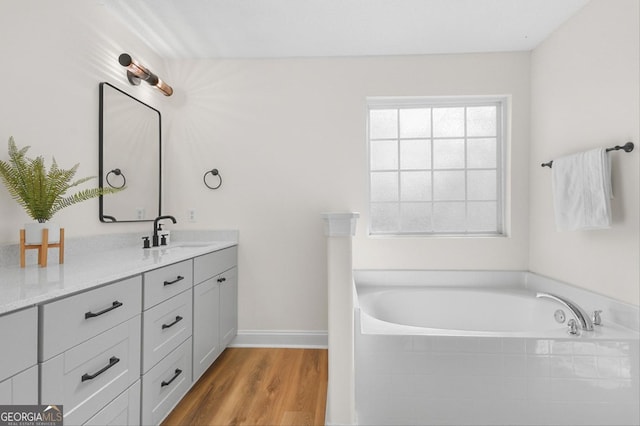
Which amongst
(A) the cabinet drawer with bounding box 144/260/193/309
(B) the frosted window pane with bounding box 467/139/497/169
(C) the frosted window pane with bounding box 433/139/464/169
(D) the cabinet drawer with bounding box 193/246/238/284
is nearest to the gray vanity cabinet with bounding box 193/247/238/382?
(D) the cabinet drawer with bounding box 193/246/238/284

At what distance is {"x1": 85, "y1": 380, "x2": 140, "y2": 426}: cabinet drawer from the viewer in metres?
1.13

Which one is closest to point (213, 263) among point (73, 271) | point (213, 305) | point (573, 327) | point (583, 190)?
point (213, 305)

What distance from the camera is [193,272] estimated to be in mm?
1839

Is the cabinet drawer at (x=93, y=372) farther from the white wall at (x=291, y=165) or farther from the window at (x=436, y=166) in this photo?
the window at (x=436, y=166)

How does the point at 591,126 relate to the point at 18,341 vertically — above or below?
above

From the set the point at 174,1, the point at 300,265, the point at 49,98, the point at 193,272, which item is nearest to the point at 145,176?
the point at 49,98

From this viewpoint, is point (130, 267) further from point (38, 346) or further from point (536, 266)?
point (536, 266)

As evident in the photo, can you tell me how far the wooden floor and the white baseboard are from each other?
0.11m

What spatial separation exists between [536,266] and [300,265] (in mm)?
1880

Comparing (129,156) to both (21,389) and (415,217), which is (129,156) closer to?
(21,389)

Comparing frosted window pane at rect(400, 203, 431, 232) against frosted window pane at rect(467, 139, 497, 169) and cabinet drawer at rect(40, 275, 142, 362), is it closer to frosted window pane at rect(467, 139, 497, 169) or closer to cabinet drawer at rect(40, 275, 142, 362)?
frosted window pane at rect(467, 139, 497, 169)

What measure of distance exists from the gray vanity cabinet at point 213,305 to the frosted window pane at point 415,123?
1781 millimetres

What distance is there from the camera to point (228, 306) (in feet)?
7.93

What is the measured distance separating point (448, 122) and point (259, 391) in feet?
8.23
